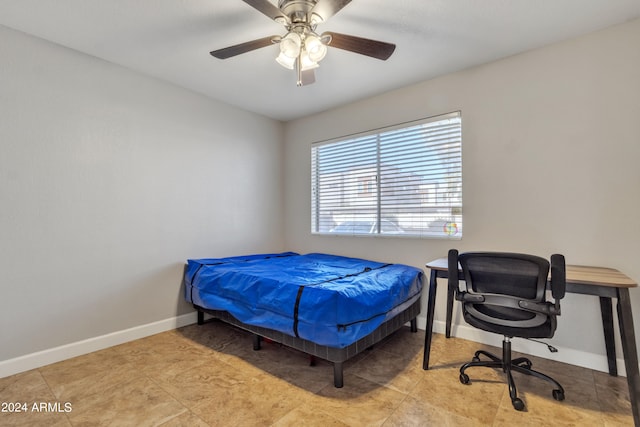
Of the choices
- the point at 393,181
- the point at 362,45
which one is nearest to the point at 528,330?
the point at 393,181

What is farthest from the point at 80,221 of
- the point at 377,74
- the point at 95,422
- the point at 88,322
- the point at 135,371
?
the point at 377,74

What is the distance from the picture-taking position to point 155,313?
288 cm

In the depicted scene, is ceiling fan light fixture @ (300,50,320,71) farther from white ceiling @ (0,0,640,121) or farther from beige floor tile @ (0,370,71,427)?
beige floor tile @ (0,370,71,427)

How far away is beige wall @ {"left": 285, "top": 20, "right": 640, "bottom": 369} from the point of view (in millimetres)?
2088

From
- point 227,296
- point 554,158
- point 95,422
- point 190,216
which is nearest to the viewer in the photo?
point 95,422

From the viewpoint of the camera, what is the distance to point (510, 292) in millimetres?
1812

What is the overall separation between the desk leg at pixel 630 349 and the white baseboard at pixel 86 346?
3397 mm

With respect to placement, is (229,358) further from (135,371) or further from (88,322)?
(88,322)

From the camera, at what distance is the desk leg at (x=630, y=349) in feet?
5.20

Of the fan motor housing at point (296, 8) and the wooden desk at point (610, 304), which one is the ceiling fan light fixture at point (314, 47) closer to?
the fan motor housing at point (296, 8)

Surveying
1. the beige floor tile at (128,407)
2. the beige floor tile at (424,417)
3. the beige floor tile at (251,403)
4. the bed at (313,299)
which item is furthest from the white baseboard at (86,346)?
the beige floor tile at (424,417)

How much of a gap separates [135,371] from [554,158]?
3539 millimetres

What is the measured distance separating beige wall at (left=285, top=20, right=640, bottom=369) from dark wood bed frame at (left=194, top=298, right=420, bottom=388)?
494 mm

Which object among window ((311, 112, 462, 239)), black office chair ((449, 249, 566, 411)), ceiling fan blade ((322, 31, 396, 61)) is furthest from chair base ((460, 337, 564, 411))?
ceiling fan blade ((322, 31, 396, 61))
